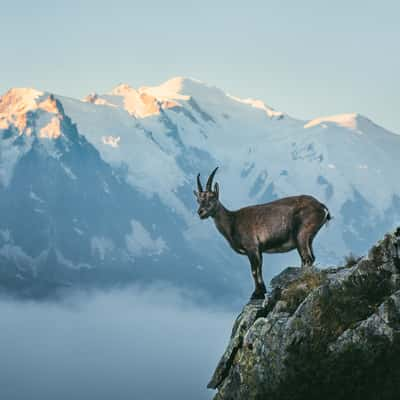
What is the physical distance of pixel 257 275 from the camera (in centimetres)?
3167

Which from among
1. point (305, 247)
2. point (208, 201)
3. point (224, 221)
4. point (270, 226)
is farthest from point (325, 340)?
point (208, 201)

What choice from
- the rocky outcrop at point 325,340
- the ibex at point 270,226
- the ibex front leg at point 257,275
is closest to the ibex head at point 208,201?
the ibex at point 270,226

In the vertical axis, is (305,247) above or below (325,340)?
above

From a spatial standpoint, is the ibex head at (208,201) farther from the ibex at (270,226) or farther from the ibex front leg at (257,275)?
the ibex front leg at (257,275)

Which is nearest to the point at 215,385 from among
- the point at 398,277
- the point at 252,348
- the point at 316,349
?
the point at 252,348

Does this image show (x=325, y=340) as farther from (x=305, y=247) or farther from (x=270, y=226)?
(x=270, y=226)

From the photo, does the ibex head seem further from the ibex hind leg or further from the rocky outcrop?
the rocky outcrop

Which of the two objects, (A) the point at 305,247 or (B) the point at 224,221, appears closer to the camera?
(A) the point at 305,247

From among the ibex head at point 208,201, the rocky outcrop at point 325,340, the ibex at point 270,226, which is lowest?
the rocky outcrop at point 325,340

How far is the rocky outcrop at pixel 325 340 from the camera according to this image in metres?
23.2

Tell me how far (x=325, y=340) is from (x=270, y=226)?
8.62 m

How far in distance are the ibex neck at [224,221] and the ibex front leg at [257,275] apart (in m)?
1.26

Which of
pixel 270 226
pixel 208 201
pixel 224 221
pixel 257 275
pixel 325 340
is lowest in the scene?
pixel 325 340

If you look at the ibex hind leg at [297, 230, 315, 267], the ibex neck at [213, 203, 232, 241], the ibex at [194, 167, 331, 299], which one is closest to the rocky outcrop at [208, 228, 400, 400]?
the ibex hind leg at [297, 230, 315, 267]
